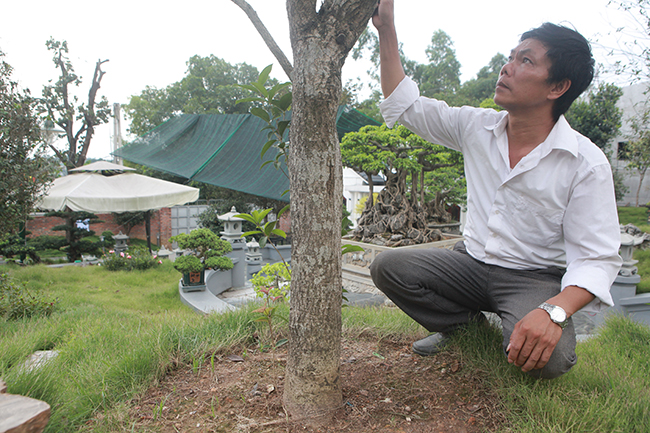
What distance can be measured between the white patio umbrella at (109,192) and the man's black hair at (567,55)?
7070 mm

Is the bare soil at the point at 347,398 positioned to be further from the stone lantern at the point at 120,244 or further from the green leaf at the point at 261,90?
the stone lantern at the point at 120,244

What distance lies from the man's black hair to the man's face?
0.06 feet

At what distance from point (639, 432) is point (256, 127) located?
7.98 m

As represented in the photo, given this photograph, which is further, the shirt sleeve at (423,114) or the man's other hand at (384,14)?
the shirt sleeve at (423,114)

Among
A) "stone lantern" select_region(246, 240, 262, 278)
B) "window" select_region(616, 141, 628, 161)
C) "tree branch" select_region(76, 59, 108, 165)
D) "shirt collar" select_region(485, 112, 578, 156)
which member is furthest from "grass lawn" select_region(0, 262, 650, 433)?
"window" select_region(616, 141, 628, 161)

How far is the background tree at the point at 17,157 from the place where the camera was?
3.69m

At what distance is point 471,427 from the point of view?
1.07 meters

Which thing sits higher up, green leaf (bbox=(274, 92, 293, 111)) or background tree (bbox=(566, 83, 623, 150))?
background tree (bbox=(566, 83, 623, 150))

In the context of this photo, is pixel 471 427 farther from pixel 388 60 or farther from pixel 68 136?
pixel 68 136

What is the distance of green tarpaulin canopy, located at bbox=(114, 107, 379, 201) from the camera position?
7.98 m

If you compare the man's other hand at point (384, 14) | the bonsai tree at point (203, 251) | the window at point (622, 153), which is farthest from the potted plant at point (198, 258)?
the window at point (622, 153)

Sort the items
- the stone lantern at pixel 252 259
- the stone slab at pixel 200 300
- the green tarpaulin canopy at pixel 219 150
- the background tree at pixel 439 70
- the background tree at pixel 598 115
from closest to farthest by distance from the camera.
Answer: the stone slab at pixel 200 300
the stone lantern at pixel 252 259
the green tarpaulin canopy at pixel 219 150
the background tree at pixel 598 115
the background tree at pixel 439 70

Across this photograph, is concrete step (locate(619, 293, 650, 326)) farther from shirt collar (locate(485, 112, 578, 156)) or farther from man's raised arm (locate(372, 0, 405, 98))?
man's raised arm (locate(372, 0, 405, 98))

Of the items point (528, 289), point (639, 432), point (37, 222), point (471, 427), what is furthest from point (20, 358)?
point (37, 222)
